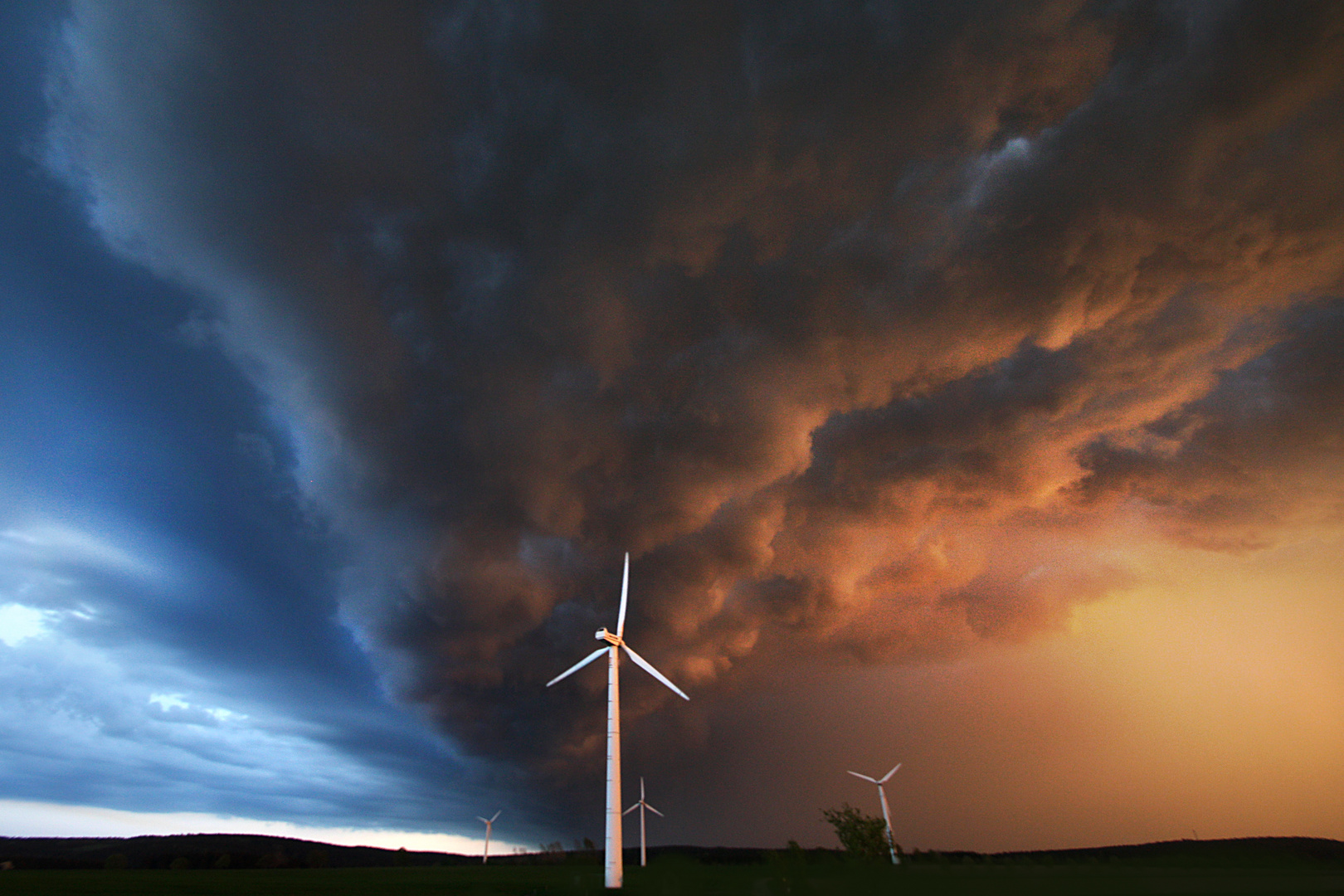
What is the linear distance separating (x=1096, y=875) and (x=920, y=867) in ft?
25.3

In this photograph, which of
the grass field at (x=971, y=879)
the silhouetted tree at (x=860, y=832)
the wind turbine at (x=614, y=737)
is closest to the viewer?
the grass field at (x=971, y=879)

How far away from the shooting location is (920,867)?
71.1 feet

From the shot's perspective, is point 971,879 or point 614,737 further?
point 614,737

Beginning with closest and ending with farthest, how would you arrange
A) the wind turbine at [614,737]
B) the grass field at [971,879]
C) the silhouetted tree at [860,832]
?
1. the grass field at [971,879]
2. the wind turbine at [614,737]
3. the silhouetted tree at [860,832]

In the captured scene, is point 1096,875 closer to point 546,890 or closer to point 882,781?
point 546,890

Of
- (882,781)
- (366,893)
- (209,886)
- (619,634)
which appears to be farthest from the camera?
(882,781)

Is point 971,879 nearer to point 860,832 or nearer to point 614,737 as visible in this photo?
point 614,737

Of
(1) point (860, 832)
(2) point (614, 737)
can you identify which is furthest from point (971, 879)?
(1) point (860, 832)

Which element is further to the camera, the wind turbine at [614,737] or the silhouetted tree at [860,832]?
the silhouetted tree at [860,832]

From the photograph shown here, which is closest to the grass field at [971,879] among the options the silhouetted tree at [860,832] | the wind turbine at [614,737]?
the wind turbine at [614,737]

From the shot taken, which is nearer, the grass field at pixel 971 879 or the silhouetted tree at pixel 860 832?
the grass field at pixel 971 879

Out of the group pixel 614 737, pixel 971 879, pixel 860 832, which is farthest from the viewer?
pixel 860 832

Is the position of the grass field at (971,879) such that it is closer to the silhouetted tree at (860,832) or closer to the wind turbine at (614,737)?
the wind turbine at (614,737)

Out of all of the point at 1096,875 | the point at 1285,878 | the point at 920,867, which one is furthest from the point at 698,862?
the point at 1285,878
